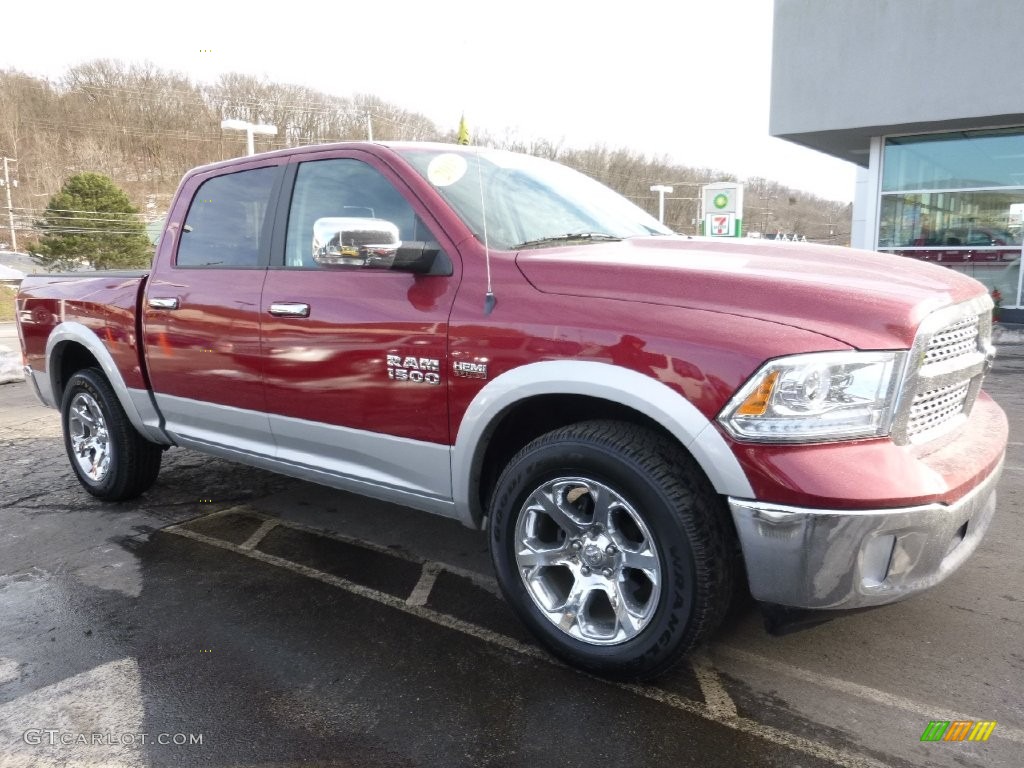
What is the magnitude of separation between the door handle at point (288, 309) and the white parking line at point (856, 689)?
2.16 meters

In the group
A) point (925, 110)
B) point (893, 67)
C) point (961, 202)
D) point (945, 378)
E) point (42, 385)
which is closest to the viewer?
point (945, 378)

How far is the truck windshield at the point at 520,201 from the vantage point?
3047 millimetres

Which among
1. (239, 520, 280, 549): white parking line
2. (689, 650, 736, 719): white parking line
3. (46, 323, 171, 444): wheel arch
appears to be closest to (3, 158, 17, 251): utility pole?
(46, 323, 171, 444): wheel arch

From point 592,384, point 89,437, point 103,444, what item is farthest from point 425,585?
point 89,437

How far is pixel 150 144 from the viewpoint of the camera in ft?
237

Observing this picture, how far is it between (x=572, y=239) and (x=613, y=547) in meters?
1.30

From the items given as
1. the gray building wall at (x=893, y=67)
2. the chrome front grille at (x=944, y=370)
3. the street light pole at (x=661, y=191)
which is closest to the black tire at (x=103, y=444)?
the chrome front grille at (x=944, y=370)

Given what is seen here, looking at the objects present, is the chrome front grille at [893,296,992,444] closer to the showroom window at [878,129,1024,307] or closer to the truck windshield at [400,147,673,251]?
the truck windshield at [400,147,673,251]

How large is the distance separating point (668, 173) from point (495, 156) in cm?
6374

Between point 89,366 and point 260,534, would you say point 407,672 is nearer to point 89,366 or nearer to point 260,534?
point 260,534

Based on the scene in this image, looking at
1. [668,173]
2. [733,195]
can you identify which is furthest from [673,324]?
[668,173]

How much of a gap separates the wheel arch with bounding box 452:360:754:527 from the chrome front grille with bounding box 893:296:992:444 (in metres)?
0.55

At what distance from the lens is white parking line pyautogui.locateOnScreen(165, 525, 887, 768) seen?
7.34ft

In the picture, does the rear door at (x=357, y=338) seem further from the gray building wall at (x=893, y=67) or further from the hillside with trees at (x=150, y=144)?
the hillside with trees at (x=150, y=144)
